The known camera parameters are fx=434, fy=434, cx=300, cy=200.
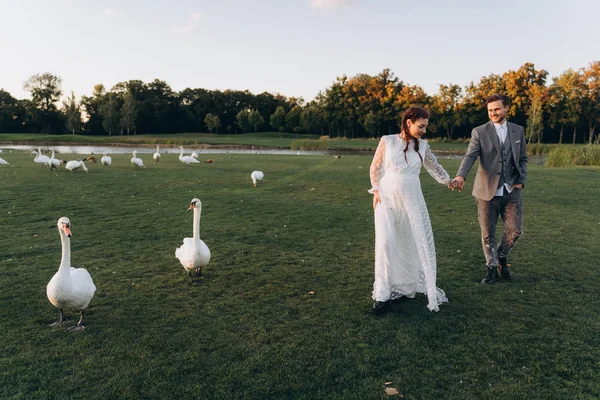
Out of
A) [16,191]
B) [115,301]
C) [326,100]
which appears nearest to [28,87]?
[326,100]

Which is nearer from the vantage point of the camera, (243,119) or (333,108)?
(333,108)

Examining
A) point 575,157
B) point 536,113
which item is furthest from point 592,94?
point 575,157

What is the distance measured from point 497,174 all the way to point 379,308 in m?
2.56

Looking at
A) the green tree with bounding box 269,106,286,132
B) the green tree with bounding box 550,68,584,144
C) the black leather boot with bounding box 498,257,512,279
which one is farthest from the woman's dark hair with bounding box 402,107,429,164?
the green tree with bounding box 269,106,286,132

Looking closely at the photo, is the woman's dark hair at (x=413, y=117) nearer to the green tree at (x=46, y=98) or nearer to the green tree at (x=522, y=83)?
the green tree at (x=522, y=83)

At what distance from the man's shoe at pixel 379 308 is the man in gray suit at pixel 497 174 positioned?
6.16 ft

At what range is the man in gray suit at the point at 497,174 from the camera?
600cm

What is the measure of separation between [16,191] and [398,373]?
562 inches

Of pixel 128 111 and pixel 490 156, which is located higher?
pixel 128 111

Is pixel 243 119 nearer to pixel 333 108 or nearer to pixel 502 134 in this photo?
pixel 333 108

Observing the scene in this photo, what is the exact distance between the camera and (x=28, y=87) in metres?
92.9

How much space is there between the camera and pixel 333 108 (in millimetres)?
83562

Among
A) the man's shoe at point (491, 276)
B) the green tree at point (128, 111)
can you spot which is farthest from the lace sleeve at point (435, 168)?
the green tree at point (128, 111)

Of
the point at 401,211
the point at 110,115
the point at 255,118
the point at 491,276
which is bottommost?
the point at 491,276
